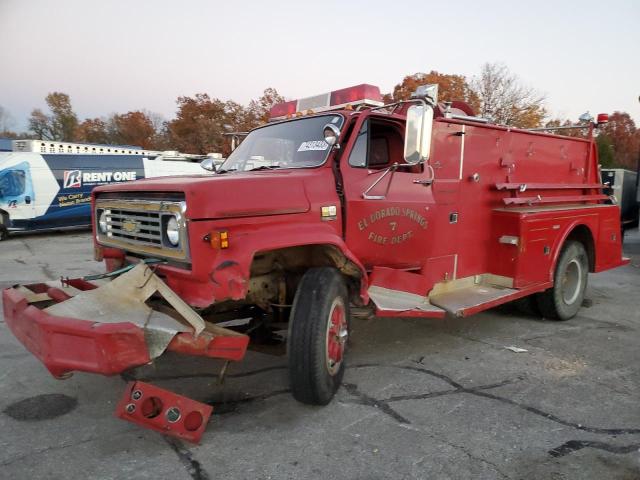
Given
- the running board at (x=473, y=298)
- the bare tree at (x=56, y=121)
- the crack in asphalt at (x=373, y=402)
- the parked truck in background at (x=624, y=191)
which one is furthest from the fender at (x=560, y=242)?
the bare tree at (x=56, y=121)

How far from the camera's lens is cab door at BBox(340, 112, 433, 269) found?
4172mm

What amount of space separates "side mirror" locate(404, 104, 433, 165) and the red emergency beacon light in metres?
0.97

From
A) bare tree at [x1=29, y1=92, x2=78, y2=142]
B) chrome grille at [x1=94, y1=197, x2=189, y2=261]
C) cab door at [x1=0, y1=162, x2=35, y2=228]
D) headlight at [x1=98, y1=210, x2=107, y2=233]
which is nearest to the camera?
chrome grille at [x1=94, y1=197, x2=189, y2=261]

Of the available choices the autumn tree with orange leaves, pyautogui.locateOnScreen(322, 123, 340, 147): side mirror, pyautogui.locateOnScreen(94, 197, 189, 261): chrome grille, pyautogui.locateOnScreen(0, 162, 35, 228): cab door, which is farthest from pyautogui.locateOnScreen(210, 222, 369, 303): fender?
the autumn tree with orange leaves

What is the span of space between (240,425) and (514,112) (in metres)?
27.2

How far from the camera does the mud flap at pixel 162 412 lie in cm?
318

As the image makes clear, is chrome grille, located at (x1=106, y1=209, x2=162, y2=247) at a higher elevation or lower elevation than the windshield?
lower

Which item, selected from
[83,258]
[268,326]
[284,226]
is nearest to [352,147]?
[284,226]

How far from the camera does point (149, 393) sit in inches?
127

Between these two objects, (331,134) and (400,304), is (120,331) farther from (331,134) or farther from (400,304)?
(400,304)

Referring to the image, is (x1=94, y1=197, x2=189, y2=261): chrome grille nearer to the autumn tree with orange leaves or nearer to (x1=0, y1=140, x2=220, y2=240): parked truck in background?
(x1=0, y1=140, x2=220, y2=240): parked truck in background

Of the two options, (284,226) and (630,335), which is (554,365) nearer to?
(630,335)

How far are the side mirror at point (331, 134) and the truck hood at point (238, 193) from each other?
0.37 meters

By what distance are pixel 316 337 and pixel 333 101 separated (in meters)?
2.52
